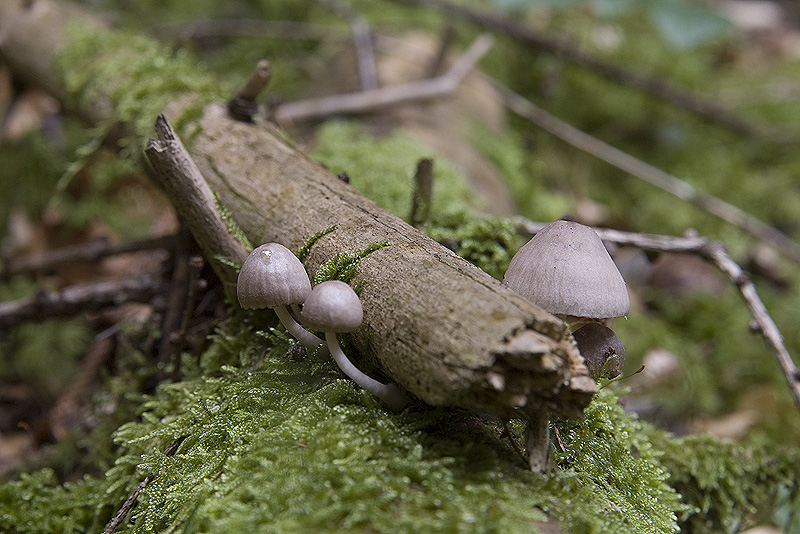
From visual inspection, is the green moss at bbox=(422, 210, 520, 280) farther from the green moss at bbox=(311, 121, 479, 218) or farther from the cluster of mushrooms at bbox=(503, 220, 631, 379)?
the cluster of mushrooms at bbox=(503, 220, 631, 379)

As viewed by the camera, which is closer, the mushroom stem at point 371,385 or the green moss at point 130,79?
the mushroom stem at point 371,385

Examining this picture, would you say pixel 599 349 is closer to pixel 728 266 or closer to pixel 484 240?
pixel 484 240

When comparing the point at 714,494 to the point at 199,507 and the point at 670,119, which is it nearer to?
the point at 199,507

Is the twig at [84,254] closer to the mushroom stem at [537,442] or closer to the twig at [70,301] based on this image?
the twig at [70,301]

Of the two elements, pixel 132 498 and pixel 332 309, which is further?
pixel 132 498

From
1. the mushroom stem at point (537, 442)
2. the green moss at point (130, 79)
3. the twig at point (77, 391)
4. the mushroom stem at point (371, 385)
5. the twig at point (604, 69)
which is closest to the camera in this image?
the mushroom stem at point (537, 442)

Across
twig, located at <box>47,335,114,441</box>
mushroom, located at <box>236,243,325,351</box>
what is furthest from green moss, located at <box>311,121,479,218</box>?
twig, located at <box>47,335,114,441</box>

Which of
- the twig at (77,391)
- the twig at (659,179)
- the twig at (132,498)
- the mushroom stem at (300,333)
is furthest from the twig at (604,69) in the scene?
the twig at (132,498)

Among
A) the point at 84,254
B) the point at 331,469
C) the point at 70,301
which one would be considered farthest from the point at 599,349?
the point at 84,254
